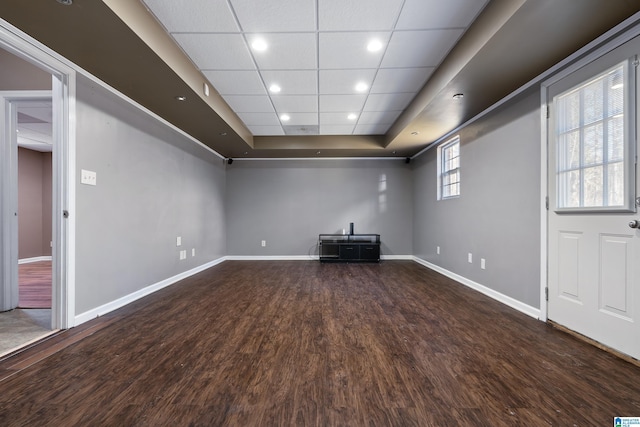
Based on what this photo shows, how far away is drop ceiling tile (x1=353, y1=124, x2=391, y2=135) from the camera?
4602mm

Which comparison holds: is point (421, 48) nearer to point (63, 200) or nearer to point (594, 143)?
point (594, 143)

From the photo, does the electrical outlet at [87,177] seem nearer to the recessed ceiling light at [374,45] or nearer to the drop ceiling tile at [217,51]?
the drop ceiling tile at [217,51]

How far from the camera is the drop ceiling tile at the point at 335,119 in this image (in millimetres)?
4074

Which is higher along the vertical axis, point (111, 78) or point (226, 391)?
point (111, 78)

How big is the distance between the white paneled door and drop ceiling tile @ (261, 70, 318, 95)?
227 centimetres

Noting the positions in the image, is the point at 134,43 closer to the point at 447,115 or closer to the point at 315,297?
the point at 315,297

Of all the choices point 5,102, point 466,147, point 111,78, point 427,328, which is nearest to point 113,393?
point 427,328

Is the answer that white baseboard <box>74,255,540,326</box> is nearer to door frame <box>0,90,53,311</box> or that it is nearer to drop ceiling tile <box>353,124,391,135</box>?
door frame <box>0,90,53,311</box>

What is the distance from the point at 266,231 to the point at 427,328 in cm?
431

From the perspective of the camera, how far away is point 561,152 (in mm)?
2264

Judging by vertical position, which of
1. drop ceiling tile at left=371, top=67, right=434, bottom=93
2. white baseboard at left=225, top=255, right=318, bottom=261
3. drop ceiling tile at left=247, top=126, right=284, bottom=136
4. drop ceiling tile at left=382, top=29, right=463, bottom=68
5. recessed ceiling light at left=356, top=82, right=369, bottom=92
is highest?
drop ceiling tile at left=382, top=29, right=463, bottom=68

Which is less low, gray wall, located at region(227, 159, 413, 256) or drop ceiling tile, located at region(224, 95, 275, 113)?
drop ceiling tile, located at region(224, 95, 275, 113)

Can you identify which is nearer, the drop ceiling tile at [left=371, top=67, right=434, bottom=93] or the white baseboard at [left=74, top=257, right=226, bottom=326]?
the white baseboard at [left=74, top=257, right=226, bottom=326]

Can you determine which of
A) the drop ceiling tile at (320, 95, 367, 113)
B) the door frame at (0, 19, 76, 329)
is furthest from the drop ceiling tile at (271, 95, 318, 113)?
the door frame at (0, 19, 76, 329)
